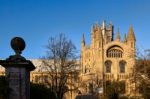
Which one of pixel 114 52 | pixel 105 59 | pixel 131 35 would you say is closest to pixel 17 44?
pixel 105 59

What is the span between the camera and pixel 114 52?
12138 cm

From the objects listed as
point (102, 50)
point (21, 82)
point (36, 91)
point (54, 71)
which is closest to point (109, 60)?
A: point (102, 50)

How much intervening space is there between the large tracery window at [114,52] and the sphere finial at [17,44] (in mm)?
100701

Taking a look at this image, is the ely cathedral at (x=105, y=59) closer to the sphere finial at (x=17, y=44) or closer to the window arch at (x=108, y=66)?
the window arch at (x=108, y=66)

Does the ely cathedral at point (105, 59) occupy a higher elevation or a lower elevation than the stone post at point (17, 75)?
higher

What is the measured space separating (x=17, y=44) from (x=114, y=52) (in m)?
102

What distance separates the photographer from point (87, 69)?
12225cm

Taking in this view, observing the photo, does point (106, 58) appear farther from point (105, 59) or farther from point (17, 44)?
point (17, 44)

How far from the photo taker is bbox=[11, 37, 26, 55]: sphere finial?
2009cm

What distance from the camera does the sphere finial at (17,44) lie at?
→ 20094 millimetres

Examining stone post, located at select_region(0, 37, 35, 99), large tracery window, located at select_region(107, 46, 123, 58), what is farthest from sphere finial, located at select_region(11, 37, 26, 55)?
large tracery window, located at select_region(107, 46, 123, 58)

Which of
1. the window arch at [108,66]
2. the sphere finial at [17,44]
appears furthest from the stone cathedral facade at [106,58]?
the sphere finial at [17,44]

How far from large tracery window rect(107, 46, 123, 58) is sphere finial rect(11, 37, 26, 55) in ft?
330

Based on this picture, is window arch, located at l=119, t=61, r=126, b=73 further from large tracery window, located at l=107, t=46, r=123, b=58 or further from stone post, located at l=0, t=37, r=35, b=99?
stone post, located at l=0, t=37, r=35, b=99
